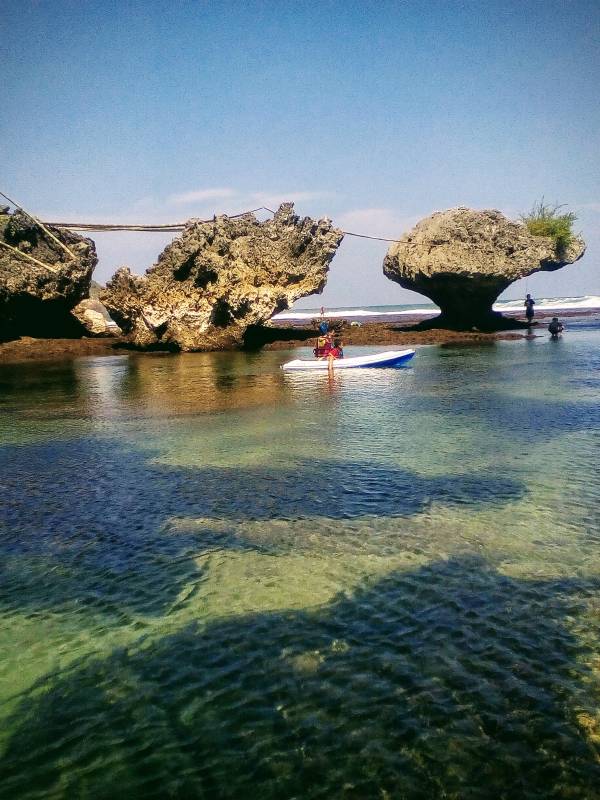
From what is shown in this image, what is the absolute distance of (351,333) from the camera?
1951 inches

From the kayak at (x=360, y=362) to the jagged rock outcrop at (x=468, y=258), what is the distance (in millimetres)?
18456

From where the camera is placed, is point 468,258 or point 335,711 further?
point 468,258

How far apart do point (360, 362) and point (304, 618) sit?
2398 centimetres

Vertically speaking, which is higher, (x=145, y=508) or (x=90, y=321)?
(x=90, y=321)

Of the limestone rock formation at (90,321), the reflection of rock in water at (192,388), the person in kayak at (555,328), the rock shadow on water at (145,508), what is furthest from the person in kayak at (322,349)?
the limestone rock formation at (90,321)

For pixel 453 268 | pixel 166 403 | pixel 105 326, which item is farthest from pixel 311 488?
pixel 105 326

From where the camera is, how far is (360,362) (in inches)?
1164

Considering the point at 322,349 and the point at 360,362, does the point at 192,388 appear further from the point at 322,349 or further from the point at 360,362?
the point at 322,349

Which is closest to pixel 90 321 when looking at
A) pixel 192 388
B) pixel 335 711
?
pixel 192 388

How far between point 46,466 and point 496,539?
31.4 ft

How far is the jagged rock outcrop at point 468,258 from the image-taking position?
45906 mm

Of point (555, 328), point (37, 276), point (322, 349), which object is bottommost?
point (322, 349)

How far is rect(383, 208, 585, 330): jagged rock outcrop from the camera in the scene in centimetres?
4591

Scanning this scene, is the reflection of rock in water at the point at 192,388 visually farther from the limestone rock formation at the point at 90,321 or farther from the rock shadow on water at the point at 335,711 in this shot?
the limestone rock formation at the point at 90,321
